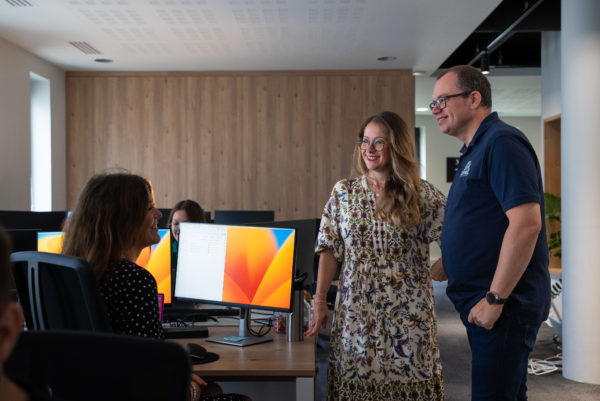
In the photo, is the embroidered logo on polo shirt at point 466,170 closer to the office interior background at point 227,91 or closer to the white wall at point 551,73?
the office interior background at point 227,91

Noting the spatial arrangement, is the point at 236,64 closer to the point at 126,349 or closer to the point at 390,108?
the point at 390,108

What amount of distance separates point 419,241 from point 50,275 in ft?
4.22

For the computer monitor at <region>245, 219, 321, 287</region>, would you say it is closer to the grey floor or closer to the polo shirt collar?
the polo shirt collar

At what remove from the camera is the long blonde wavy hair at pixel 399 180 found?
7.13 ft

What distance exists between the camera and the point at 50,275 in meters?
1.68

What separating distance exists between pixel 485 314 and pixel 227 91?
6.29 m

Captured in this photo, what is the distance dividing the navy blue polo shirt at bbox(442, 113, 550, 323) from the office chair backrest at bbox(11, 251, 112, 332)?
3.64ft

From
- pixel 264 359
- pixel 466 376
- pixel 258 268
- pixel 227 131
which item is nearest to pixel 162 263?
pixel 258 268

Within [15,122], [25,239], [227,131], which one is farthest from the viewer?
[227,131]

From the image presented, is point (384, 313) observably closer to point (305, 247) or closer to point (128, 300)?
point (305, 247)

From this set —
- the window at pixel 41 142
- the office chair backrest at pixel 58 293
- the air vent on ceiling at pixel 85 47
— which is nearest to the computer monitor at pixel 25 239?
the office chair backrest at pixel 58 293

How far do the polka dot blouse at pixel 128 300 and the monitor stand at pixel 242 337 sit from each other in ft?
1.91

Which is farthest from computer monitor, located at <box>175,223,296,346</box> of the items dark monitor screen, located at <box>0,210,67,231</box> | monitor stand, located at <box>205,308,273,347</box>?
dark monitor screen, located at <box>0,210,67,231</box>

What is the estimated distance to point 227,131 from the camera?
764 centimetres
